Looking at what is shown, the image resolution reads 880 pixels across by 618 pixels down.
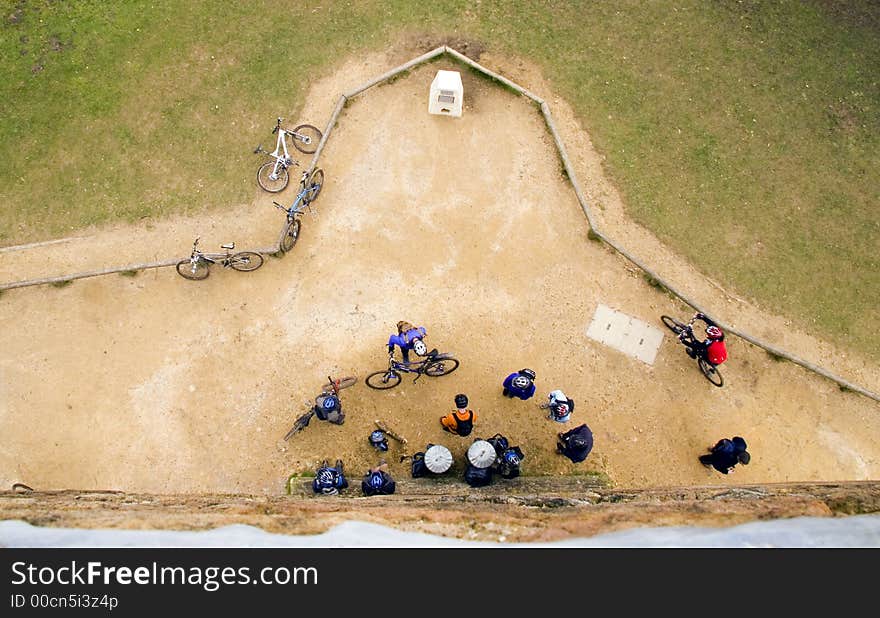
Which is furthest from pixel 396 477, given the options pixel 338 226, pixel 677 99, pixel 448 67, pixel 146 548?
pixel 677 99

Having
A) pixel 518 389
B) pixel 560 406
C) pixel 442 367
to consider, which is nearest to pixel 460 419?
pixel 518 389

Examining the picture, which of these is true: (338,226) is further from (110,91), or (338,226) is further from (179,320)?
(110,91)

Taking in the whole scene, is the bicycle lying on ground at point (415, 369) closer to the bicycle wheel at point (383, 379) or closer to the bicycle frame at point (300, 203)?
the bicycle wheel at point (383, 379)

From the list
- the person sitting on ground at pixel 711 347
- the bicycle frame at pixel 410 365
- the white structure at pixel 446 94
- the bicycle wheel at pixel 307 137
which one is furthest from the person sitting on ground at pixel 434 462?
the white structure at pixel 446 94

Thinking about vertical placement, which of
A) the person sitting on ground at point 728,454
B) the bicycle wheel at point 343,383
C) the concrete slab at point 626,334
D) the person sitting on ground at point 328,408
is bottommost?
the person sitting on ground at point 728,454

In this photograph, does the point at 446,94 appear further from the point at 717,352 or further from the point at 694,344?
the point at 717,352
